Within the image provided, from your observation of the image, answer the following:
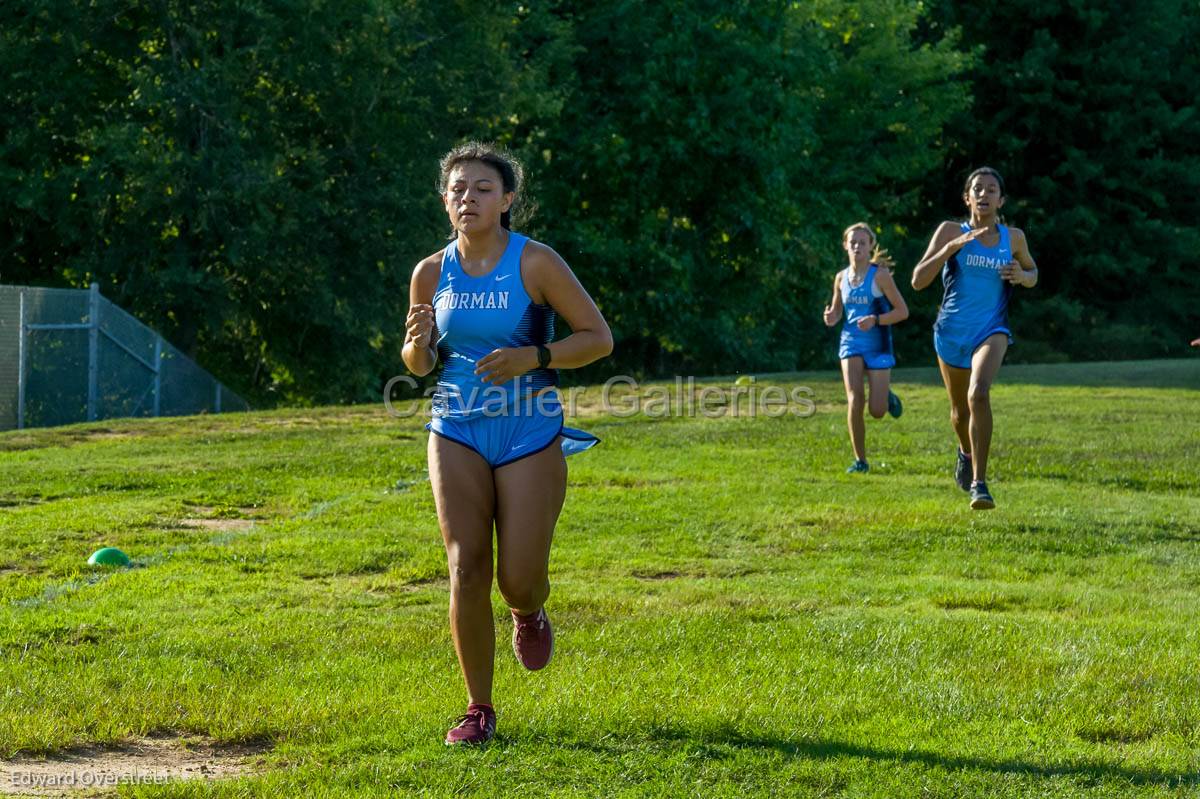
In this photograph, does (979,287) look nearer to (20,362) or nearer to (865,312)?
(865,312)

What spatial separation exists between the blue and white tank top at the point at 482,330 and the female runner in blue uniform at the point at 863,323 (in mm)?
8958

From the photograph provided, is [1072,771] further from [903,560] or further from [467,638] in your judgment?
[903,560]

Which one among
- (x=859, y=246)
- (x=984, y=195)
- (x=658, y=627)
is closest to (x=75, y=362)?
(x=859, y=246)

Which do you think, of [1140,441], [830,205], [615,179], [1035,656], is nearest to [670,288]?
[615,179]

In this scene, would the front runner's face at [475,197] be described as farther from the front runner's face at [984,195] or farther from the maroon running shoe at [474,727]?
the front runner's face at [984,195]

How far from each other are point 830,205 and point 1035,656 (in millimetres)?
37912

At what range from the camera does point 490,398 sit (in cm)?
593

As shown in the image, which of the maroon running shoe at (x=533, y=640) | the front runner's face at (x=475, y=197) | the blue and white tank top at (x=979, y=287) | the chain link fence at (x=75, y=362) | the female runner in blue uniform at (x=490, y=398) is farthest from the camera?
the chain link fence at (x=75, y=362)

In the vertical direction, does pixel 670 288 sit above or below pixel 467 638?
above

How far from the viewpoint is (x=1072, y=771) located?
5.55 meters

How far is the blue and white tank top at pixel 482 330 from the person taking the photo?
5938 mm

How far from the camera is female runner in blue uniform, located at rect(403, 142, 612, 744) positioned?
585 cm

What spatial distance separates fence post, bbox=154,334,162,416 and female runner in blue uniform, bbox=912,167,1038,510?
52.6ft

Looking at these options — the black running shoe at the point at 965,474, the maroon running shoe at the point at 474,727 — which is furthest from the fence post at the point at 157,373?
the maroon running shoe at the point at 474,727
